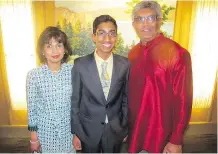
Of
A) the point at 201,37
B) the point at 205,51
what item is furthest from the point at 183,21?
the point at 205,51

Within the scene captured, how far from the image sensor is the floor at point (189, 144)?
10.9ft

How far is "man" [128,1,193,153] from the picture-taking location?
177cm

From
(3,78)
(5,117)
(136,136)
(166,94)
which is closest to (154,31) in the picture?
(166,94)

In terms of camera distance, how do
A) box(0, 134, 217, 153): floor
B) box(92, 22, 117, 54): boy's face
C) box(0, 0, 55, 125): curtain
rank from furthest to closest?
box(0, 0, 55, 125): curtain < box(0, 134, 217, 153): floor < box(92, 22, 117, 54): boy's face

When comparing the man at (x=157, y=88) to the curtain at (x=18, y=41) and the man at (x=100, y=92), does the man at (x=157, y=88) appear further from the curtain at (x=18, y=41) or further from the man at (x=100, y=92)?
the curtain at (x=18, y=41)

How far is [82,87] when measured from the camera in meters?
1.85

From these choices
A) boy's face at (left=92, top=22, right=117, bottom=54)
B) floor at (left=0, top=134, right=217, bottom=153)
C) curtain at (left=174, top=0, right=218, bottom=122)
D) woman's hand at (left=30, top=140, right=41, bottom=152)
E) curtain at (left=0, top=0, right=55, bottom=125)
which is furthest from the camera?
curtain at (left=174, top=0, right=218, bottom=122)

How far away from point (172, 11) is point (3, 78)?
120 inches

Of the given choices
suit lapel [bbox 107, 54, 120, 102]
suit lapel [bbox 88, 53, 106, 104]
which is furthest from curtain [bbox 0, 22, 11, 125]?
suit lapel [bbox 107, 54, 120, 102]

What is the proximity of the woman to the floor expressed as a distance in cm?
157

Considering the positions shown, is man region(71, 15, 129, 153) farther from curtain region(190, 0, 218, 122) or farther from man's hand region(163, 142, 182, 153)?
curtain region(190, 0, 218, 122)

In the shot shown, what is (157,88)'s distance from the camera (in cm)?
183

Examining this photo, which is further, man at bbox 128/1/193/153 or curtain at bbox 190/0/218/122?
curtain at bbox 190/0/218/122

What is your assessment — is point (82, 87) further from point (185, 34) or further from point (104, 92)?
point (185, 34)
